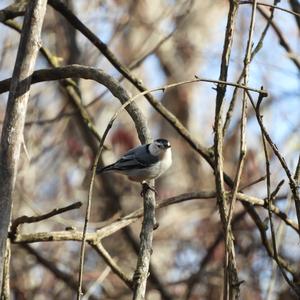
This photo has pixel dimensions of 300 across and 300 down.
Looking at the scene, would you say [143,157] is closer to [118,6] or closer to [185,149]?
[118,6]

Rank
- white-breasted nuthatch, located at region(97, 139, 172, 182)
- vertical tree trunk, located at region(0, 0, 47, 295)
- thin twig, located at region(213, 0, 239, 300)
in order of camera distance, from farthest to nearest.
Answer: white-breasted nuthatch, located at region(97, 139, 172, 182)
vertical tree trunk, located at region(0, 0, 47, 295)
thin twig, located at region(213, 0, 239, 300)

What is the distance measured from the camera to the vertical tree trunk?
2.16 m

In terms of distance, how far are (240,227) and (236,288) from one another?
426 centimetres

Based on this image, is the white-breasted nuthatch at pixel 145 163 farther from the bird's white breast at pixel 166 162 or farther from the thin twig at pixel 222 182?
the thin twig at pixel 222 182

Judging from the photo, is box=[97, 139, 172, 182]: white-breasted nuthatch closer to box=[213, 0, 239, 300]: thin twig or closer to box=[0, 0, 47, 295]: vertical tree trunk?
box=[213, 0, 239, 300]: thin twig

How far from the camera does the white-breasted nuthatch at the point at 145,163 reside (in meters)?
3.42

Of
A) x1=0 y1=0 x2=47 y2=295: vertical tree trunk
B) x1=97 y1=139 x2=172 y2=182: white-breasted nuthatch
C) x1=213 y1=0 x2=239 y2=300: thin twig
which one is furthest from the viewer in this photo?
x1=97 y1=139 x2=172 y2=182: white-breasted nuthatch

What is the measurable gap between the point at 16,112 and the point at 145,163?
4.26ft

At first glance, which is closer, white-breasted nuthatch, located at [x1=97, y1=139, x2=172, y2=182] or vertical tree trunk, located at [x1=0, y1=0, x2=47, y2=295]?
vertical tree trunk, located at [x1=0, y1=0, x2=47, y2=295]

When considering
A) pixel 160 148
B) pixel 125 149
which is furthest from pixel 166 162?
pixel 125 149

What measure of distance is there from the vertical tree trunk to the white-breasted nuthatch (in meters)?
1.10

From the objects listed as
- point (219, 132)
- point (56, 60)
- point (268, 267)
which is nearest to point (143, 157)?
point (56, 60)

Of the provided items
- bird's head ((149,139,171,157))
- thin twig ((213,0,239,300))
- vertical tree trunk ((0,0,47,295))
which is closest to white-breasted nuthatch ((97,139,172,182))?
bird's head ((149,139,171,157))

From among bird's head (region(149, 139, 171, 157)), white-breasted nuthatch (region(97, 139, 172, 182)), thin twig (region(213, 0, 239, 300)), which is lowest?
thin twig (region(213, 0, 239, 300))
